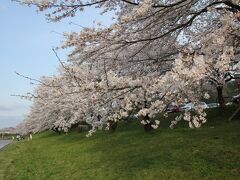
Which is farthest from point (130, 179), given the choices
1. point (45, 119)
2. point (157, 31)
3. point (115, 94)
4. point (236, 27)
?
point (45, 119)

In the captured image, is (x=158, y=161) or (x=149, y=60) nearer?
(x=149, y=60)

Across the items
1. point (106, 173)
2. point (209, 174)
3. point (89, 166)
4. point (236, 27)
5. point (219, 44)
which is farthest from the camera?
point (89, 166)

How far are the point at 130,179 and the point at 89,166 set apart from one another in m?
4.28

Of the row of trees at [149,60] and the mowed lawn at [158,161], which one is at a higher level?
the row of trees at [149,60]

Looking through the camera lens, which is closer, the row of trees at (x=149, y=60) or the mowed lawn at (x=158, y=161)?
the row of trees at (x=149, y=60)

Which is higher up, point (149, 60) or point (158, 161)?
point (149, 60)

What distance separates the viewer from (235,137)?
57.3 ft

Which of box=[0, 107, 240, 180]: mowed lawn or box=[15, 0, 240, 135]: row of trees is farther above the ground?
box=[15, 0, 240, 135]: row of trees

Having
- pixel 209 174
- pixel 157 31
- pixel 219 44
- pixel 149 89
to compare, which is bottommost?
pixel 209 174

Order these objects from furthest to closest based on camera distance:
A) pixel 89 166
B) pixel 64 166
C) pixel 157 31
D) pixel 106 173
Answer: pixel 64 166 < pixel 89 166 < pixel 106 173 < pixel 157 31

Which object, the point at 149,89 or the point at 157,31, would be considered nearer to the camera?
the point at 149,89

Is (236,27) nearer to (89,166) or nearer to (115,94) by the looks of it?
(115,94)

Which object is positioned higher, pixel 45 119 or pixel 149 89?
pixel 45 119

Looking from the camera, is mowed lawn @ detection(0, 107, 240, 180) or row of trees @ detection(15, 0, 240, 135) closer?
row of trees @ detection(15, 0, 240, 135)
